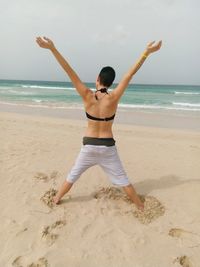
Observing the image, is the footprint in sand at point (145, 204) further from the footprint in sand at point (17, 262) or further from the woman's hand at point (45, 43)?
the woman's hand at point (45, 43)

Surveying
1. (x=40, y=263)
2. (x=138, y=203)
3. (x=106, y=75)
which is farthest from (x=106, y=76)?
(x=40, y=263)

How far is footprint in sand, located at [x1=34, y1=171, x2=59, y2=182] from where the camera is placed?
5438 millimetres

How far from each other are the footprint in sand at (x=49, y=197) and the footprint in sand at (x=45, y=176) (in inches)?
20.9

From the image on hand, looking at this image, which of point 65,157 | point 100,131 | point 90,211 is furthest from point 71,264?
point 65,157

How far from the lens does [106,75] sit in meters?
3.94

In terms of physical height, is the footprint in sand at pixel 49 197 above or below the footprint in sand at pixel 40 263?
below

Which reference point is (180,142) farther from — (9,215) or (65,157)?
(9,215)

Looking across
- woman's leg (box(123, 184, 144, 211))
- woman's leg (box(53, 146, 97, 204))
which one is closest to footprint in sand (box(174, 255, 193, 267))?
woman's leg (box(123, 184, 144, 211))

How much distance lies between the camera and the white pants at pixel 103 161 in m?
4.16

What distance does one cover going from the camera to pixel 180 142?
352 inches

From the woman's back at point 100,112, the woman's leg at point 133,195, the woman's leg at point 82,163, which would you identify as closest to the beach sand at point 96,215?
the woman's leg at point 133,195

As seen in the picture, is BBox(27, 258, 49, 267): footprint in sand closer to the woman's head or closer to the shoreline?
the woman's head

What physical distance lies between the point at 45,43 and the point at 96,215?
2279mm

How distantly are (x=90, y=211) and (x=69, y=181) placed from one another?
50cm
